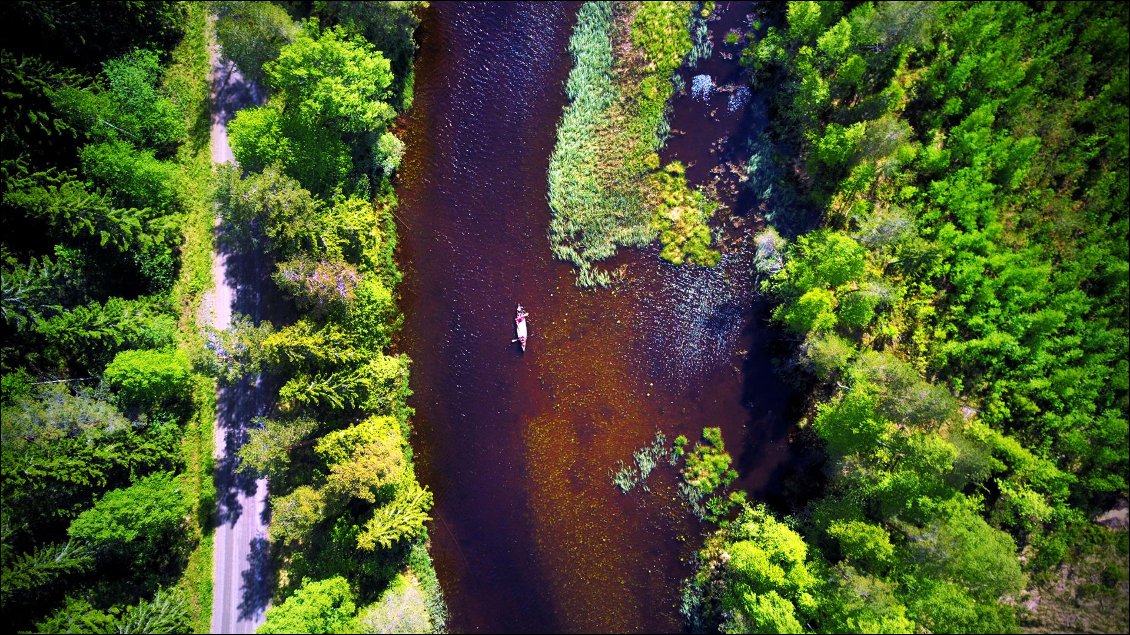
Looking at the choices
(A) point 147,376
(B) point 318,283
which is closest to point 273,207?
(B) point 318,283

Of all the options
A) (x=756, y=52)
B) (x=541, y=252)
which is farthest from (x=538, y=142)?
(x=756, y=52)

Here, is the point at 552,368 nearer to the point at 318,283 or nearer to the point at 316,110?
the point at 318,283

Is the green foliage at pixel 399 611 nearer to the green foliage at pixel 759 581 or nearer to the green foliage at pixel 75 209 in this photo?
the green foliage at pixel 759 581

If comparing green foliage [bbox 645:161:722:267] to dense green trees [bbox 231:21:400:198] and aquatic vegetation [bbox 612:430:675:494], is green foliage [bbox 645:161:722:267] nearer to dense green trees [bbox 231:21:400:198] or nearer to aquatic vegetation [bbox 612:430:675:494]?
aquatic vegetation [bbox 612:430:675:494]

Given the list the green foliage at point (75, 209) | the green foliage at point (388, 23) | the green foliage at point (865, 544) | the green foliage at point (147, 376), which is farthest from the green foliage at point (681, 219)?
the green foliage at point (75, 209)

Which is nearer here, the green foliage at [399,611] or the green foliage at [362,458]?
the green foliage at [362,458]

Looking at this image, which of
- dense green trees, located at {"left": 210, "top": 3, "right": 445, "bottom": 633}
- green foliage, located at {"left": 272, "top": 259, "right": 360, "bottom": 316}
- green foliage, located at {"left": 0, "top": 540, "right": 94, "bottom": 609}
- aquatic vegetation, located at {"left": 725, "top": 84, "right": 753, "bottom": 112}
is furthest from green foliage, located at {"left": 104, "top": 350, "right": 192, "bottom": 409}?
aquatic vegetation, located at {"left": 725, "top": 84, "right": 753, "bottom": 112}
